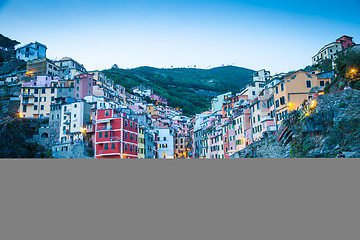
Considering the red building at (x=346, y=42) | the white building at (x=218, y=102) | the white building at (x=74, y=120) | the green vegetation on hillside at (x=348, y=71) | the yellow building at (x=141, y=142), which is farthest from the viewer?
the white building at (x=218, y=102)

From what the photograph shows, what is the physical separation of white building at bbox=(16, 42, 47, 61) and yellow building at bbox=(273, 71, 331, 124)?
2752 centimetres

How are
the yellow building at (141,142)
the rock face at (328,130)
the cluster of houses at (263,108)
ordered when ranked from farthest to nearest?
1. the yellow building at (141,142)
2. the cluster of houses at (263,108)
3. the rock face at (328,130)

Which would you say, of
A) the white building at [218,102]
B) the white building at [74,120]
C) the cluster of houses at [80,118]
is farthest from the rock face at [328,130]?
the white building at [218,102]

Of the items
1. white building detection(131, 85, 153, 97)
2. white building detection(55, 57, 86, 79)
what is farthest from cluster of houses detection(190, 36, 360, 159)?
white building detection(131, 85, 153, 97)

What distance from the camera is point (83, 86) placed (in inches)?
1093

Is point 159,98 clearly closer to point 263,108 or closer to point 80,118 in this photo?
point 80,118

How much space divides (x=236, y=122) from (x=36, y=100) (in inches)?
606

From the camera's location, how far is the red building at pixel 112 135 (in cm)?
2020

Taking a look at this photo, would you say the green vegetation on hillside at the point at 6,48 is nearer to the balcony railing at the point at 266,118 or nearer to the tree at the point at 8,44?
the tree at the point at 8,44

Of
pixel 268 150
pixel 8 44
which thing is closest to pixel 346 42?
pixel 268 150

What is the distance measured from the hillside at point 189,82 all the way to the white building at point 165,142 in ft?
44.0

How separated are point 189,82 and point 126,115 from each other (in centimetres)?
3194

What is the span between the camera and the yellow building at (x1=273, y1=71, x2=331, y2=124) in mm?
17281

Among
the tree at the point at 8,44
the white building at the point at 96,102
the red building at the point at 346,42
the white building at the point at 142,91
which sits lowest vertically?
the white building at the point at 96,102
